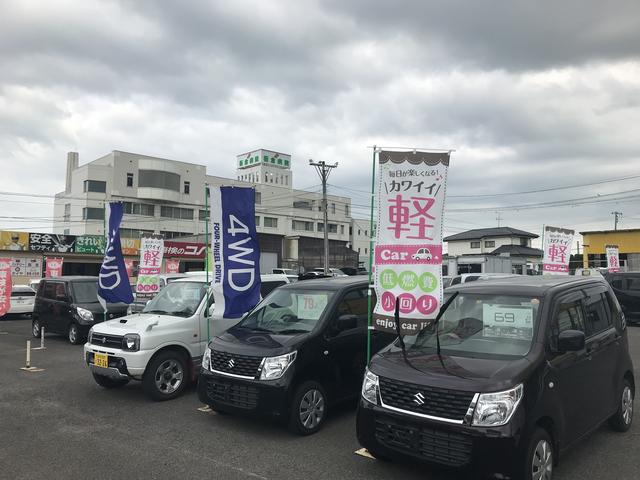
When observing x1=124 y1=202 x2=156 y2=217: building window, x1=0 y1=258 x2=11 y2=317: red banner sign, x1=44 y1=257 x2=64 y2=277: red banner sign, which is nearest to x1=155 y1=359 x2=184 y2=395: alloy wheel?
x1=0 y1=258 x2=11 y2=317: red banner sign

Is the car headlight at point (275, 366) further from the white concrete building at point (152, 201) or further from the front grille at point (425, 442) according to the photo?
the white concrete building at point (152, 201)

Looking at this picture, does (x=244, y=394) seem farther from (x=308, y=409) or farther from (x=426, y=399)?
(x=426, y=399)

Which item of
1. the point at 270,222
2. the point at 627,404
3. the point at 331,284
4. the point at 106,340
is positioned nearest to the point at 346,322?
the point at 331,284

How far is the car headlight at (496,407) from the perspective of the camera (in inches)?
139

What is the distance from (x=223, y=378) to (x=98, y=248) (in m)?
34.8

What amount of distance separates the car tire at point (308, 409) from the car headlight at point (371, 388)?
1.19 metres

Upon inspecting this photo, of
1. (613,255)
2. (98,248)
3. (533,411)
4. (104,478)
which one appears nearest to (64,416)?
(104,478)

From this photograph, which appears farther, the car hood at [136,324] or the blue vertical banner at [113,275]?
the blue vertical banner at [113,275]

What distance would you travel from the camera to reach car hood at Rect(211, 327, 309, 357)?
5305mm

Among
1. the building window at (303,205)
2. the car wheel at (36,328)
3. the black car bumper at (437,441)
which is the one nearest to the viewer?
the black car bumper at (437,441)

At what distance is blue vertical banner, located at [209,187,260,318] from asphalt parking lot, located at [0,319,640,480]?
1506 millimetres

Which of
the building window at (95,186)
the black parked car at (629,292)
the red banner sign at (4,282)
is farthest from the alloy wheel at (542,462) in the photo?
the building window at (95,186)

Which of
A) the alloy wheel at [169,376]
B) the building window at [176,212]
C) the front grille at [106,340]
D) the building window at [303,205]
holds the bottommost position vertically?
the alloy wheel at [169,376]

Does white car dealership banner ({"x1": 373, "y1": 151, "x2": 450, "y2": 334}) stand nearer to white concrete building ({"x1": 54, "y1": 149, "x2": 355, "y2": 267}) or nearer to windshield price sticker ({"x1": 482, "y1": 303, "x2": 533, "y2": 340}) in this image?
windshield price sticker ({"x1": 482, "y1": 303, "x2": 533, "y2": 340})
